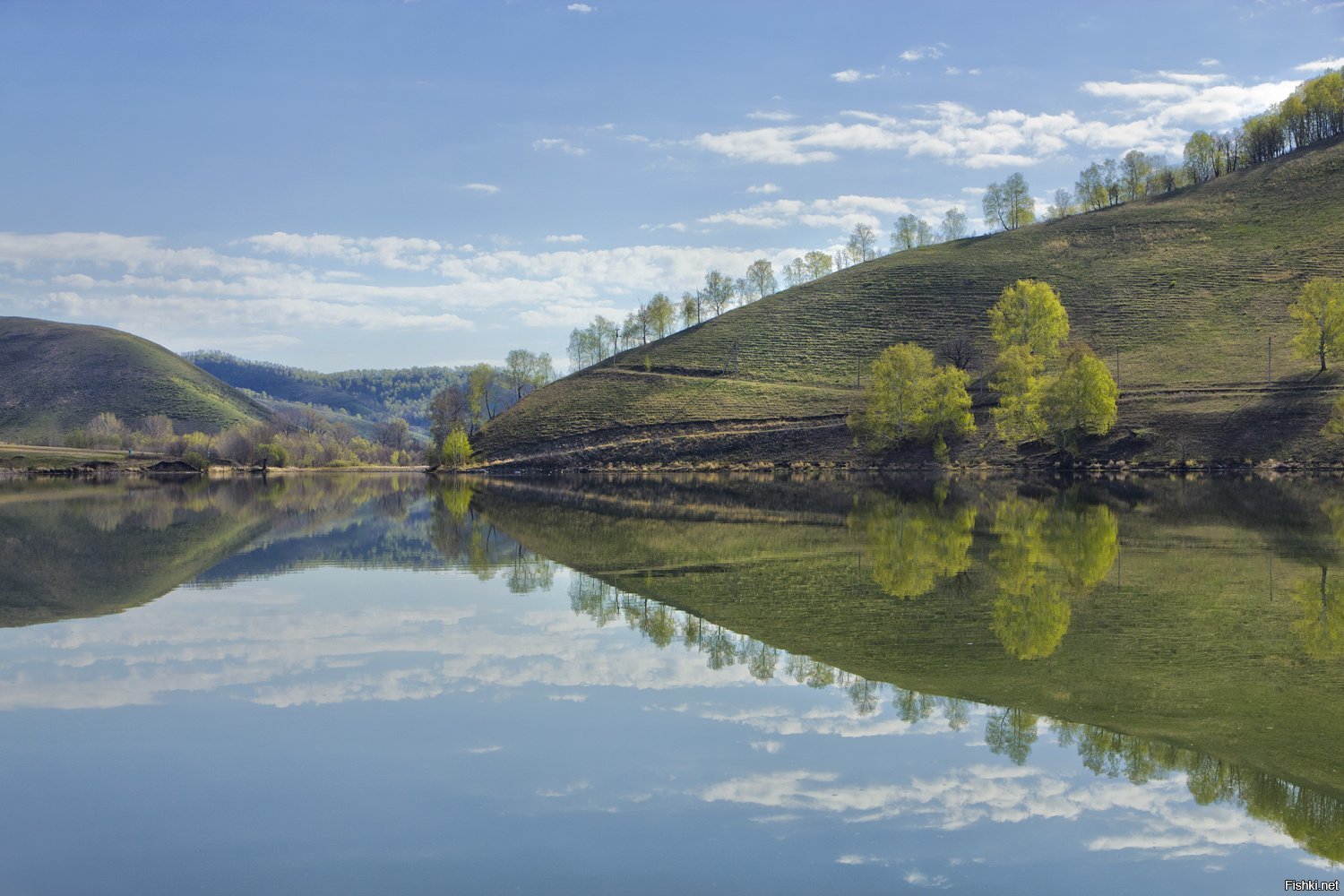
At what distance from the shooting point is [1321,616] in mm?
19156

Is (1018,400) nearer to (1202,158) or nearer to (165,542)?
(165,542)

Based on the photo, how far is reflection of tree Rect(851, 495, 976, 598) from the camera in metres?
25.1

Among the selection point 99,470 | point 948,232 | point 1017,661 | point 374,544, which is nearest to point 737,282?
point 948,232

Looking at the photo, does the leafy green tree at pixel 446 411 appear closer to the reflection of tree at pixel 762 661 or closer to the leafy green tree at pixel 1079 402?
the leafy green tree at pixel 1079 402

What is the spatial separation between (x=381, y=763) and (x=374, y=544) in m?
27.2

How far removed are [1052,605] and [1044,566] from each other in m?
6.24

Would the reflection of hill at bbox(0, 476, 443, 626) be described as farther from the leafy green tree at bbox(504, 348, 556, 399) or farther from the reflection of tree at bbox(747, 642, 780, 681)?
the leafy green tree at bbox(504, 348, 556, 399)

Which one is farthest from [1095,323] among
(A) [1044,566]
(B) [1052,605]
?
(B) [1052,605]

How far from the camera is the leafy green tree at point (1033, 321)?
111 m

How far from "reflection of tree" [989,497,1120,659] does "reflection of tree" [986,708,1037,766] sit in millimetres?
3408

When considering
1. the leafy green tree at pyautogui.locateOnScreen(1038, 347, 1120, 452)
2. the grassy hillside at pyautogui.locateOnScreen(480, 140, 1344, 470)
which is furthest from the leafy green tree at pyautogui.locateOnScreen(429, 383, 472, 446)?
the leafy green tree at pyautogui.locateOnScreen(1038, 347, 1120, 452)

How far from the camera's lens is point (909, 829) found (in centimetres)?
957

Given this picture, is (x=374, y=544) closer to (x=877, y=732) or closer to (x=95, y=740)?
(x=95, y=740)

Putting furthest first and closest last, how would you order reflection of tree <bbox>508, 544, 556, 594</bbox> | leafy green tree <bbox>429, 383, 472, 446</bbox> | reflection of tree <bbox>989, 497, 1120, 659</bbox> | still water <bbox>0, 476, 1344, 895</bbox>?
leafy green tree <bbox>429, 383, 472, 446</bbox> < reflection of tree <bbox>508, 544, 556, 594</bbox> < reflection of tree <bbox>989, 497, 1120, 659</bbox> < still water <bbox>0, 476, 1344, 895</bbox>
